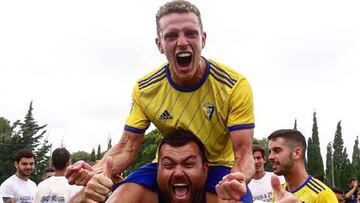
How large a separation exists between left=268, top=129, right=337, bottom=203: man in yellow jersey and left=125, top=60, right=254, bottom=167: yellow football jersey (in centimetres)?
245

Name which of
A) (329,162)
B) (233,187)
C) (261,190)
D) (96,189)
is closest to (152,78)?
(96,189)

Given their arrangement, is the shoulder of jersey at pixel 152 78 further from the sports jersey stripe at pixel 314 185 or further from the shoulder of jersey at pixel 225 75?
the sports jersey stripe at pixel 314 185

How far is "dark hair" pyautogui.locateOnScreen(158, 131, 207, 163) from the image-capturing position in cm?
500

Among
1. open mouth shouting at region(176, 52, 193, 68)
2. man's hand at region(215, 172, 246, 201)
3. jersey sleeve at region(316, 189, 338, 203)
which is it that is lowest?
jersey sleeve at region(316, 189, 338, 203)

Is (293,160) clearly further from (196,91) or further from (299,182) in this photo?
(196,91)

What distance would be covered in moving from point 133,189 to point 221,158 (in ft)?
2.71

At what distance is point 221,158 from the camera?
5.33 metres

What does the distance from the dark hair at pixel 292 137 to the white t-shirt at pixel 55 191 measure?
120 inches

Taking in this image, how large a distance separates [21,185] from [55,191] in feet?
7.56

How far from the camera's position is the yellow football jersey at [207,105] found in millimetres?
5012

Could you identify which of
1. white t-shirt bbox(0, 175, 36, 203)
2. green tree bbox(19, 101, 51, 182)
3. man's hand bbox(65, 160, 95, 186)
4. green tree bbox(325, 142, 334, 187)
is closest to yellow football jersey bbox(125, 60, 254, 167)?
man's hand bbox(65, 160, 95, 186)

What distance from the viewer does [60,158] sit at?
31.9 feet

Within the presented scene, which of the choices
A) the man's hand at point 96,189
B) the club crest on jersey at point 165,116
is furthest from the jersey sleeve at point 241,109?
the man's hand at point 96,189

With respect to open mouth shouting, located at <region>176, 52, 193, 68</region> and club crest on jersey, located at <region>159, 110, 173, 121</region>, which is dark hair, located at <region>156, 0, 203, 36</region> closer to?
open mouth shouting, located at <region>176, 52, 193, 68</region>
